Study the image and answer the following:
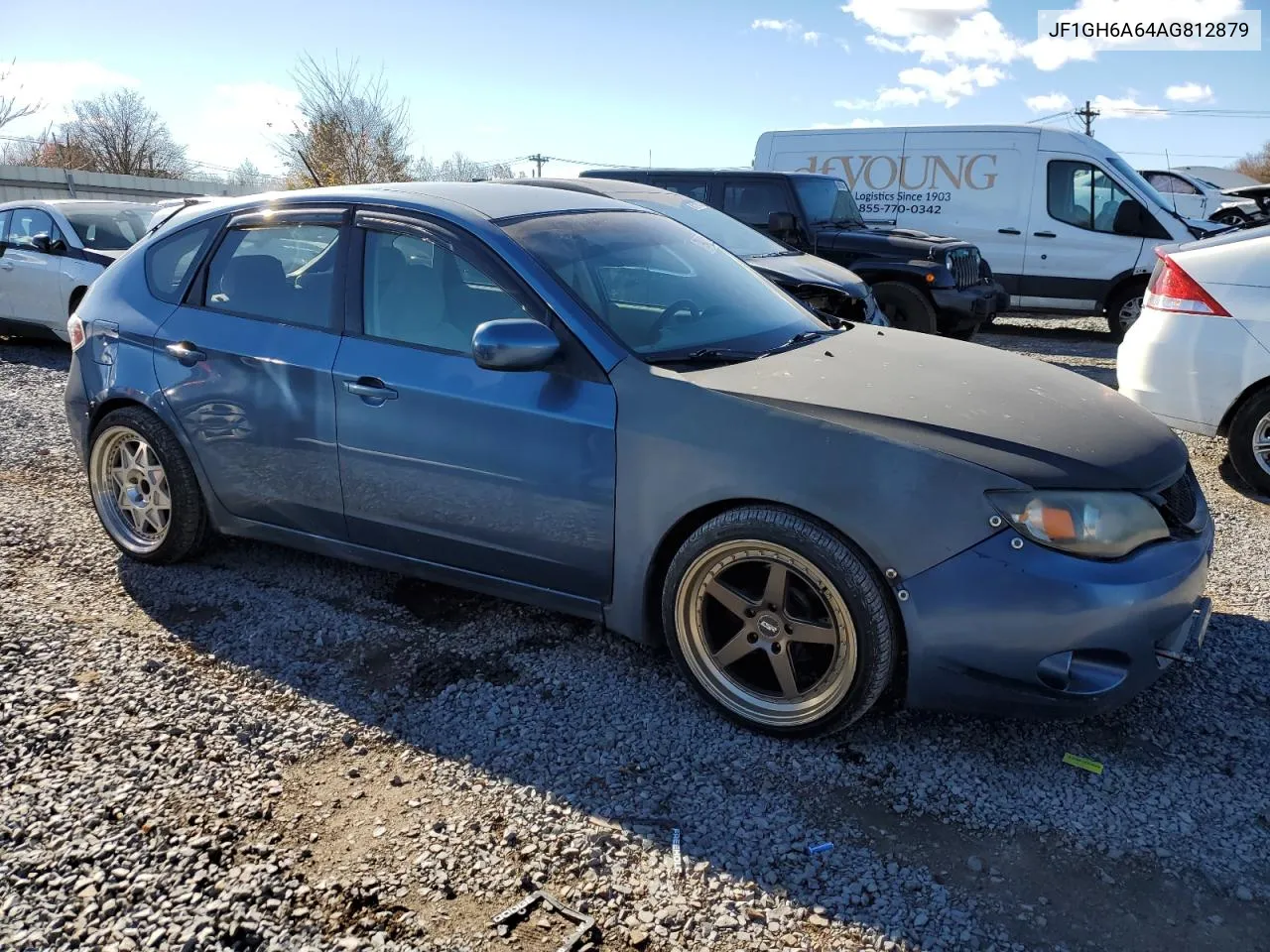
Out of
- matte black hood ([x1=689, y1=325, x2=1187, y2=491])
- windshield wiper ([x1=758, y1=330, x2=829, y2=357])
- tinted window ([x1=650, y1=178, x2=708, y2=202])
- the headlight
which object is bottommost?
the headlight

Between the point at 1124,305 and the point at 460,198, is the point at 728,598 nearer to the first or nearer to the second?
the point at 460,198

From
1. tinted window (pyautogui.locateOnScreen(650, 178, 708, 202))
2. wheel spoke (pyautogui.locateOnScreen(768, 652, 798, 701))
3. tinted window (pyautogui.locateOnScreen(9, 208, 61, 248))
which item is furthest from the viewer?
tinted window (pyautogui.locateOnScreen(650, 178, 708, 202))

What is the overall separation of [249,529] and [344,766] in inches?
62.7

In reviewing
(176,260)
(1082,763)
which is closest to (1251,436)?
(1082,763)

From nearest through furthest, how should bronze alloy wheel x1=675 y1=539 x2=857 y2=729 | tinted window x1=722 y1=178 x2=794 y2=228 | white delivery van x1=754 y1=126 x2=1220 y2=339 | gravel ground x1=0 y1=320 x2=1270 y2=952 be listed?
gravel ground x1=0 y1=320 x2=1270 y2=952 < bronze alloy wheel x1=675 y1=539 x2=857 y2=729 < tinted window x1=722 y1=178 x2=794 y2=228 < white delivery van x1=754 y1=126 x2=1220 y2=339

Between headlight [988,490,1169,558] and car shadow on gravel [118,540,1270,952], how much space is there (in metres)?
0.71

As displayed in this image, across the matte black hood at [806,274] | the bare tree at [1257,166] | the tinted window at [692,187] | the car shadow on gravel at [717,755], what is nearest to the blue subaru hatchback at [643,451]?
the car shadow on gravel at [717,755]

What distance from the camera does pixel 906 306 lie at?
9.98 metres

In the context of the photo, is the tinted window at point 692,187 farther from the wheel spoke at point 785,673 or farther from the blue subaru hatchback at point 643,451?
the wheel spoke at point 785,673

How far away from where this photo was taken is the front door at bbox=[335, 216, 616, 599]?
3.26 metres

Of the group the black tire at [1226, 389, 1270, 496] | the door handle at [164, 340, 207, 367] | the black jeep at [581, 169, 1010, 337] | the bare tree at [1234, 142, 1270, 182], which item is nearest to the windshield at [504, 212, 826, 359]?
the door handle at [164, 340, 207, 367]


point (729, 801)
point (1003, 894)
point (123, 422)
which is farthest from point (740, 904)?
point (123, 422)

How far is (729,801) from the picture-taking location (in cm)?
280

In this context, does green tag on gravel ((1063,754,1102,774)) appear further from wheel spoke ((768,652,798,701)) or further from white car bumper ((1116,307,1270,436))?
white car bumper ((1116,307,1270,436))
